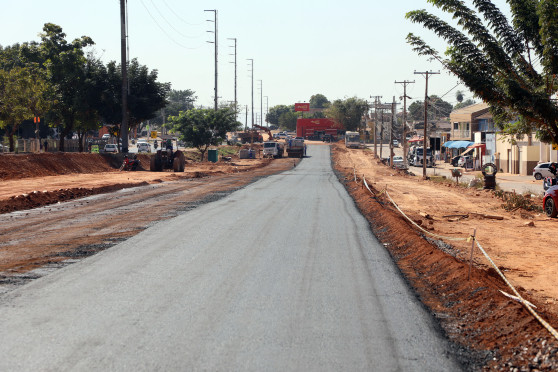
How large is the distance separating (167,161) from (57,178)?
12.2m

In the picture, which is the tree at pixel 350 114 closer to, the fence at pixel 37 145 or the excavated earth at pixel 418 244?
the fence at pixel 37 145

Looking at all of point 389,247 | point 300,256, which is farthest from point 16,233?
point 389,247

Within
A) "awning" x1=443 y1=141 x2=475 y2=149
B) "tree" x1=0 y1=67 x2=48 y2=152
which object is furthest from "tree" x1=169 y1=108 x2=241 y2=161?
"awning" x1=443 y1=141 x2=475 y2=149

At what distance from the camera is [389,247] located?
17.1 metres

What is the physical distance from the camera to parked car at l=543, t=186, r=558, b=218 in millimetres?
24172

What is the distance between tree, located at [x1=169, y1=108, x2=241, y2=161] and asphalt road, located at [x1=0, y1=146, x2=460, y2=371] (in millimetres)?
61255

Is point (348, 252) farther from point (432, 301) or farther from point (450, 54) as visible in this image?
point (450, 54)

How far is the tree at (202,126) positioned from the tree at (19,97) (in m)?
21.9

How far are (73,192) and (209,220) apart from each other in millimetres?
13025

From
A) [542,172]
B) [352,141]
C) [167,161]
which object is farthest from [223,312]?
[352,141]

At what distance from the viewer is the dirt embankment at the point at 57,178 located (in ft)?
91.0

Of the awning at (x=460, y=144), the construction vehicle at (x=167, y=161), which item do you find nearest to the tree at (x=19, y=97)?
the construction vehicle at (x=167, y=161)

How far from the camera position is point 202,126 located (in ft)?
253

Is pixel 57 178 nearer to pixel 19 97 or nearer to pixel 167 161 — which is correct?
pixel 167 161
